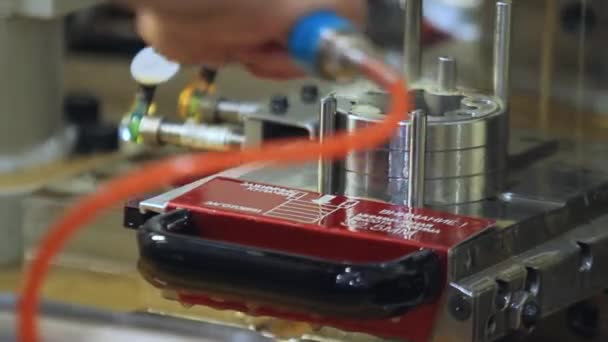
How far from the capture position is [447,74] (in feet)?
1.94

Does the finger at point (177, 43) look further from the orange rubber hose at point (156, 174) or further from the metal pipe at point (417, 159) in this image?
the metal pipe at point (417, 159)

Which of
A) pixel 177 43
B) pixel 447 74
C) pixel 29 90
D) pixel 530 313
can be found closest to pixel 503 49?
pixel 447 74

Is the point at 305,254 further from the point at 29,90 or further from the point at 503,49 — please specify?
the point at 29,90

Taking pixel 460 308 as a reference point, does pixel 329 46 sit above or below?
above

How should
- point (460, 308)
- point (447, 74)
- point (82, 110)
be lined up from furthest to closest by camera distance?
1. point (82, 110)
2. point (447, 74)
3. point (460, 308)

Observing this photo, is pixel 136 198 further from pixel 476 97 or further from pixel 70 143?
pixel 70 143

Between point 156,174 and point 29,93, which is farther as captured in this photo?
point 29,93

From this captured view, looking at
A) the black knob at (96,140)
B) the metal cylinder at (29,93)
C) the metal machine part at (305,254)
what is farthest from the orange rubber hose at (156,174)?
the black knob at (96,140)

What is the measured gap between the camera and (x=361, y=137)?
316 mm

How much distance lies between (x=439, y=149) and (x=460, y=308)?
84 millimetres

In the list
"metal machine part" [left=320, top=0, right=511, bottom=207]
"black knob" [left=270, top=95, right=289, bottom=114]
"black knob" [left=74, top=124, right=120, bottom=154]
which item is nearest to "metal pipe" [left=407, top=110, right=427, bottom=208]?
"metal machine part" [left=320, top=0, right=511, bottom=207]

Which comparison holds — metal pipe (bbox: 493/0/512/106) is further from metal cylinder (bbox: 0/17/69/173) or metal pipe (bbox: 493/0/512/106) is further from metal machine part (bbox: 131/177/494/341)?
metal cylinder (bbox: 0/17/69/173)

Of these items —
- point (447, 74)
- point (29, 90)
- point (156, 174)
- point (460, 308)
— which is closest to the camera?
point (156, 174)

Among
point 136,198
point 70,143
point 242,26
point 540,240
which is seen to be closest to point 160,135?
point 136,198
